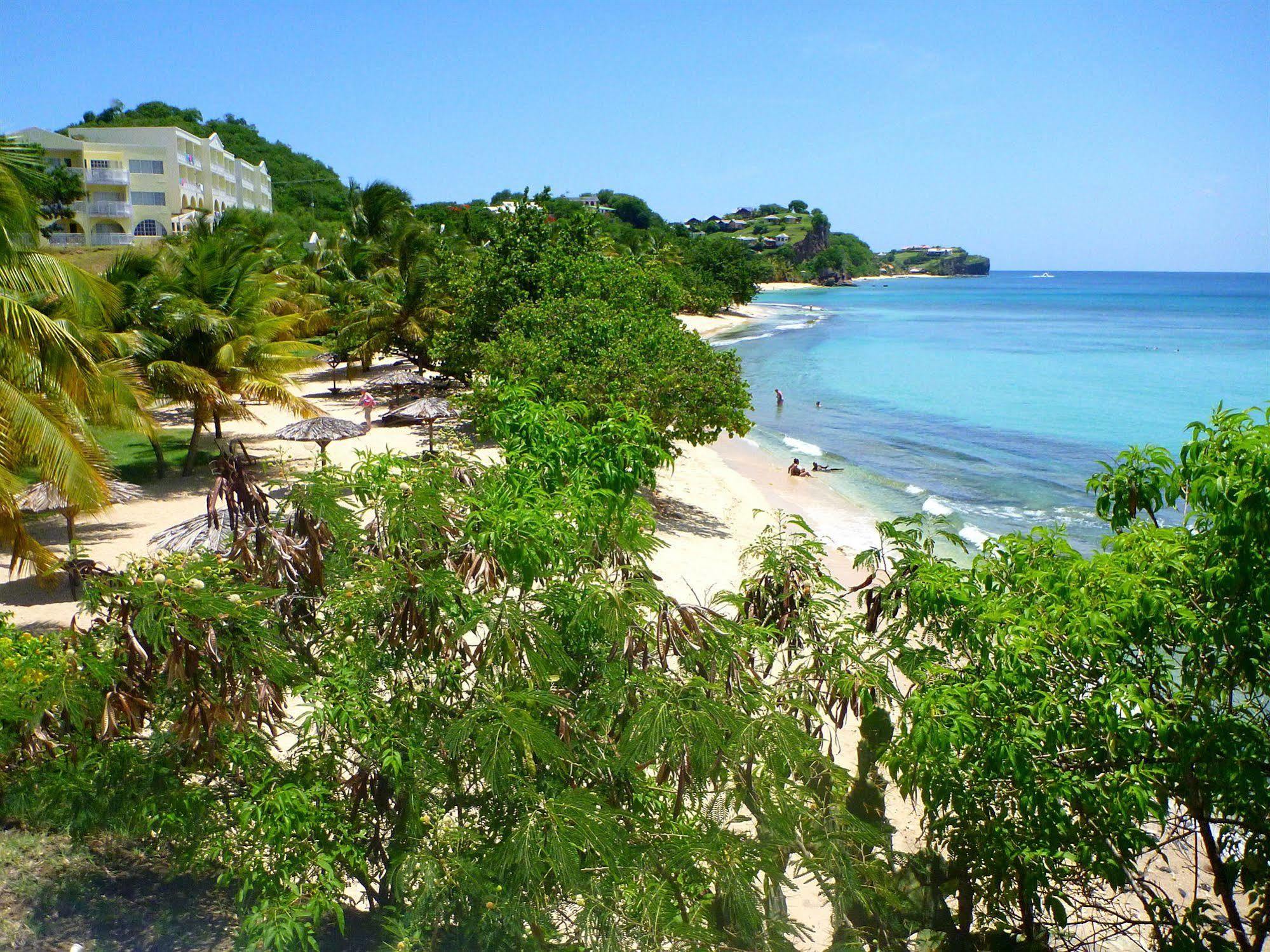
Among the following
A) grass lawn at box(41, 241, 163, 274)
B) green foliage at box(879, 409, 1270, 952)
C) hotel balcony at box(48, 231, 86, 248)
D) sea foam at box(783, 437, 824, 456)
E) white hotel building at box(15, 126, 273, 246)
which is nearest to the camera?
green foliage at box(879, 409, 1270, 952)

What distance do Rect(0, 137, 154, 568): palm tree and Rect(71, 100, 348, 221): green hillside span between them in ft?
228

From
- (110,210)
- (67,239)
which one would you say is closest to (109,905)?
(67,239)

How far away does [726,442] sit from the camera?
2817cm

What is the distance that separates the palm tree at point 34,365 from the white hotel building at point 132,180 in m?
42.2

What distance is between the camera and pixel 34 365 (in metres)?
8.51

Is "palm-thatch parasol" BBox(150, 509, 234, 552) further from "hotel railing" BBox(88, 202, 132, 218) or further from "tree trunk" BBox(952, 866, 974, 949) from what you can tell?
"hotel railing" BBox(88, 202, 132, 218)

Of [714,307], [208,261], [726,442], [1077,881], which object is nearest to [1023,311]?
[714,307]

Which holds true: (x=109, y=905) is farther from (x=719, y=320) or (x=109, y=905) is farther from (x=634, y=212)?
(x=634, y=212)

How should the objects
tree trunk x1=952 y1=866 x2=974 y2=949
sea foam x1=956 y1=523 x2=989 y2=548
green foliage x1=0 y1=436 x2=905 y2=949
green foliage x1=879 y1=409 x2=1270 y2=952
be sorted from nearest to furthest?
green foliage x1=0 y1=436 x2=905 y2=949 → green foliage x1=879 y1=409 x2=1270 y2=952 → tree trunk x1=952 y1=866 x2=974 y2=949 → sea foam x1=956 y1=523 x2=989 y2=548

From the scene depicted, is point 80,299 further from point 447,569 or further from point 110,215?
point 110,215

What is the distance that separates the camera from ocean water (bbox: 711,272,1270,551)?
23734 mm

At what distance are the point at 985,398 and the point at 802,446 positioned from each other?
1690cm

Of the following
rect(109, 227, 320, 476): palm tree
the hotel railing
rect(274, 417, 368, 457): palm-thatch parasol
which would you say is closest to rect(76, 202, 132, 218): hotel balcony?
the hotel railing

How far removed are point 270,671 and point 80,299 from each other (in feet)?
21.3
